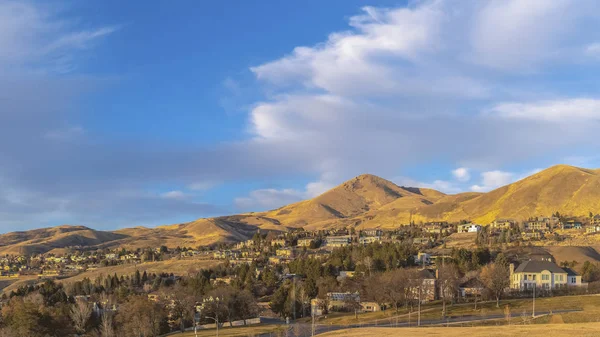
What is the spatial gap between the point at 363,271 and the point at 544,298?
174ft

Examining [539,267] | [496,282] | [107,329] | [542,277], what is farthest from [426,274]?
[107,329]

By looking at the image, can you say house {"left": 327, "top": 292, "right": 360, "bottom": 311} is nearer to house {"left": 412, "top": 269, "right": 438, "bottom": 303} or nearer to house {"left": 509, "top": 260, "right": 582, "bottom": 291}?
house {"left": 412, "top": 269, "right": 438, "bottom": 303}

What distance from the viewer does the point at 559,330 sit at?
57.9 meters

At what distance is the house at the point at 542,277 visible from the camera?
126 m

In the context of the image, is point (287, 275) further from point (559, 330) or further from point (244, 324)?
point (559, 330)

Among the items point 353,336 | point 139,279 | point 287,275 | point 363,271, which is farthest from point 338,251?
point 353,336

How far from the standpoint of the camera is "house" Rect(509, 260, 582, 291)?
12569 cm

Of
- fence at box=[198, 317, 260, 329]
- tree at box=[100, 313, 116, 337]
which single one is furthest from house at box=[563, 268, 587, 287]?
tree at box=[100, 313, 116, 337]

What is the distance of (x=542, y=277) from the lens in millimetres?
126438

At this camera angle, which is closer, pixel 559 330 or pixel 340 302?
pixel 559 330

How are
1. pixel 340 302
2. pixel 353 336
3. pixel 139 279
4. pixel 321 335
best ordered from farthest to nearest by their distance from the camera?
1. pixel 139 279
2. pixel 340 302
3. pixel 321 335
4. pixel 353 336

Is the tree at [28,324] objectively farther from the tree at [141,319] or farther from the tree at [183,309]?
the tree at [183,309]

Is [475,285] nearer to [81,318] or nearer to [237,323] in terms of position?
[237,323]

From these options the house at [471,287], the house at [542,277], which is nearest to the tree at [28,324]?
the house at [471,287]
